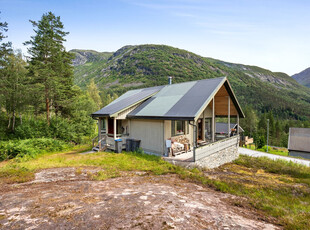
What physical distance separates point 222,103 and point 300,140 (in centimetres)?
2945

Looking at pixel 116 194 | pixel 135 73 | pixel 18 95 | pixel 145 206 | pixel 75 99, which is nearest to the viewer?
pixel 145 206

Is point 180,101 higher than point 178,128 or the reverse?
higher

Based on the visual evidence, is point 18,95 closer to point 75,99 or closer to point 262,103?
point 75,99

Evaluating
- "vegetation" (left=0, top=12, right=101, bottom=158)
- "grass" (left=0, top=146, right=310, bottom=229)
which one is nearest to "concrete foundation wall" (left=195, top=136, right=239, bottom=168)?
"grass" (left=0, top=146, right=310, bottom=229)

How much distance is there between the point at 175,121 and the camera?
39.3 feet

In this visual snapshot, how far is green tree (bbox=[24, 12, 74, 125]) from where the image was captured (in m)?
15.8

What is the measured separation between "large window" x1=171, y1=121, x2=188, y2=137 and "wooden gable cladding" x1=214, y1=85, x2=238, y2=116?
→ 4016 millimetres

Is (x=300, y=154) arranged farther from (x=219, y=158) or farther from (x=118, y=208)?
(x=118, y=208)

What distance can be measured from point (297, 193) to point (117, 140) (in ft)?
34.7

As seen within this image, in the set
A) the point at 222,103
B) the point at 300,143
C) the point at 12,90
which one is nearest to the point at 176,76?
the point at 300,143

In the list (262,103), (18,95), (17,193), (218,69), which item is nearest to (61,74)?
(18,95)

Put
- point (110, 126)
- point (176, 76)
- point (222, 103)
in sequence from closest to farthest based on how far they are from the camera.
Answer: point (110, 126) < point (222, 103) < point (176, 76)

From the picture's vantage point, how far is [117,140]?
1226 cm

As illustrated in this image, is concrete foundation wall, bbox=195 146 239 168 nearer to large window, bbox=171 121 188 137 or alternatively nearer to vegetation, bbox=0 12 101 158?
large window, bbox=171 121 188 137
